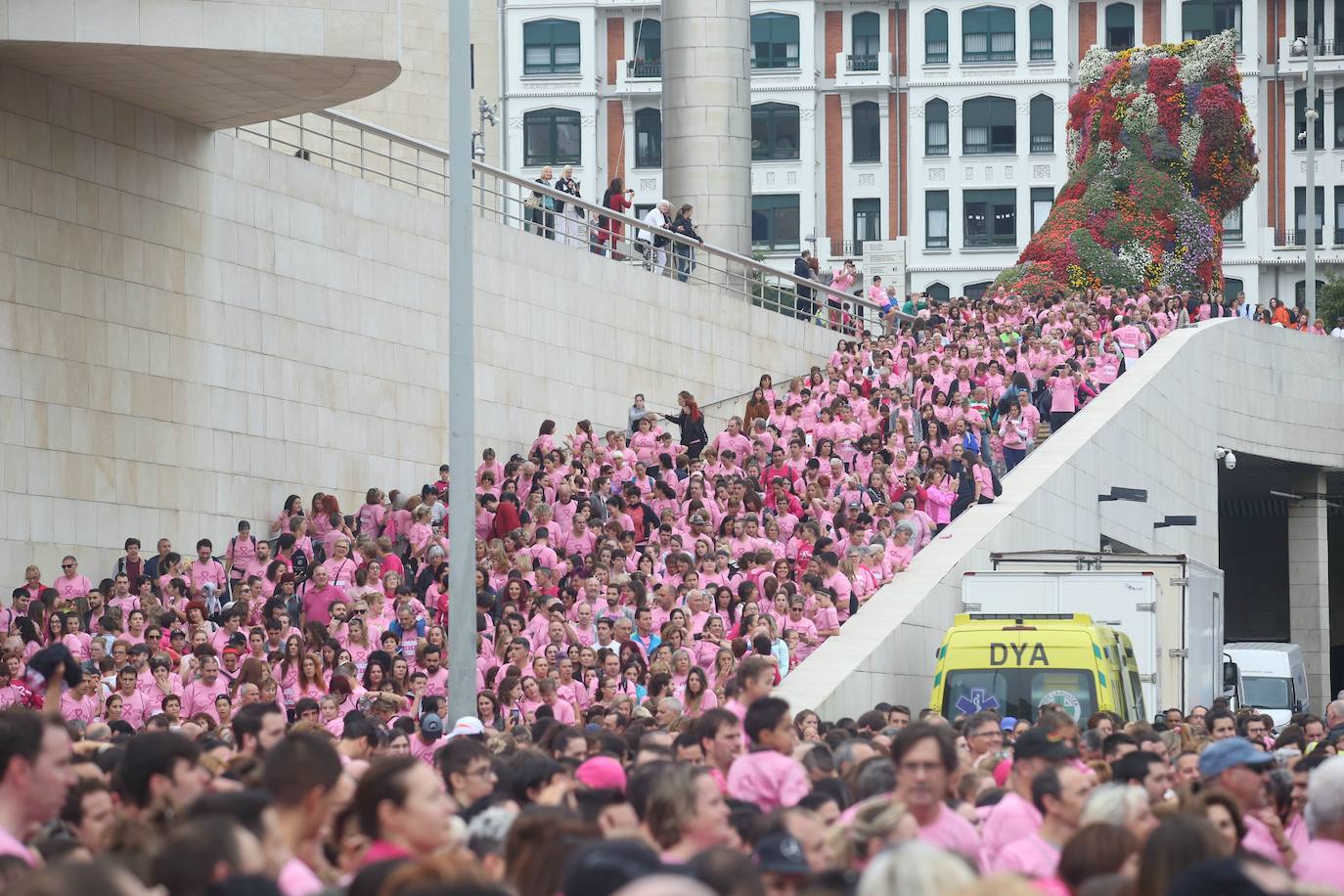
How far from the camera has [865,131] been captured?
3093 inches

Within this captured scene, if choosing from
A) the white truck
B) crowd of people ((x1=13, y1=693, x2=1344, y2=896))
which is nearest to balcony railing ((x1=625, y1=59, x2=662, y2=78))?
the white truck

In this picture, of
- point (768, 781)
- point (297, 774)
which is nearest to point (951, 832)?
point (768, 781)

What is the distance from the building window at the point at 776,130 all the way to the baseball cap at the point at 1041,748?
69.7 meters

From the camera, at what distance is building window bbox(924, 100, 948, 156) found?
77.7 m

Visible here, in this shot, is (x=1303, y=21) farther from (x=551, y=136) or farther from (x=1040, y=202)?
(x=551, y=136)

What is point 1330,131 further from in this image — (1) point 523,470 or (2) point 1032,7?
(1) point 523,470

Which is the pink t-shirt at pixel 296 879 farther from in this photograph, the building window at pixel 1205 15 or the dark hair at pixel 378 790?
Answer: the building window at pixel 1205 15

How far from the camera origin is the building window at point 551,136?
7844 centimetres

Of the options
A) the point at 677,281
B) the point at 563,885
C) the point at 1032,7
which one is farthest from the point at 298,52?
the point at 1032,7

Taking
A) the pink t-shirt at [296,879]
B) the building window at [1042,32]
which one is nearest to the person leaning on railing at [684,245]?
the pink t-shirt at [296,879]

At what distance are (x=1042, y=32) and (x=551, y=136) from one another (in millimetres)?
17075

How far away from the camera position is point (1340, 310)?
69750 mm

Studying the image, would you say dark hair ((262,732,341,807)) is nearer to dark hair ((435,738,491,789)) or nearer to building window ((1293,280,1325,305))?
dark hair ((435,738,491,789))

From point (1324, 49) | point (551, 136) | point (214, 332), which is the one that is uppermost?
point (1324, 49)
